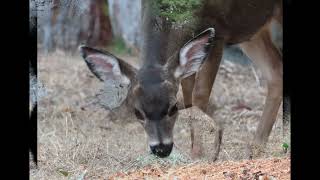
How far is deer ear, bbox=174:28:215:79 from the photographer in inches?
220

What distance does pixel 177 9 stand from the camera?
592 centimetres

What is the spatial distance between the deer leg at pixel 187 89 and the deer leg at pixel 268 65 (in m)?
0.96

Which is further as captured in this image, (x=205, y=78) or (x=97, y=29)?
(x=97, y=29)

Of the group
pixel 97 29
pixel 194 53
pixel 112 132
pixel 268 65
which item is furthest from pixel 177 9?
pixel 97 29

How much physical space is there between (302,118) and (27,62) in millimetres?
1558

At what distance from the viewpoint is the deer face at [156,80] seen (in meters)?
5.43

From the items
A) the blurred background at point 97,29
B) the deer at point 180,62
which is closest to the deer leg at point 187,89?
the deer at point 180,62

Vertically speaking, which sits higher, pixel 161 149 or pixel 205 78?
pixel 205 78

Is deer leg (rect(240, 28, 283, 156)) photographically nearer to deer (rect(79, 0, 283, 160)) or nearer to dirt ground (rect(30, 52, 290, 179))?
deer (rect(79, 0, 283, 160))

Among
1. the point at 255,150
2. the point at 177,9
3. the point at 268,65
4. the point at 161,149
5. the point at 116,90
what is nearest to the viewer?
the point at 161,149

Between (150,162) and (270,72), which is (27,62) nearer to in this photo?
(150,162)

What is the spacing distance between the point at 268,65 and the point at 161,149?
242cm

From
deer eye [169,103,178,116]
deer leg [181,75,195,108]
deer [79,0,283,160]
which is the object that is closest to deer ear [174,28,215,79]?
deer [79,0,283,160]

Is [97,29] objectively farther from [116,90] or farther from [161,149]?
[161,149]
